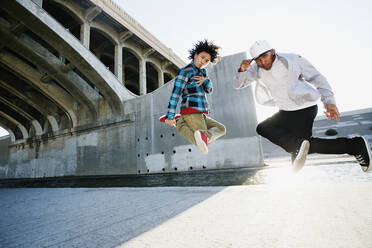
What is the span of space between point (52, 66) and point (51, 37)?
2243mm

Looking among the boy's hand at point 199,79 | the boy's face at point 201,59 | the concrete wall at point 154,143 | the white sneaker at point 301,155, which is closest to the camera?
the white sneaker at point 301,155

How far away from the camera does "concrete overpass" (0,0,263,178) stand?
27.5 ft

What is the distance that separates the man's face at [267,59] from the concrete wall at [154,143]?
5.85m

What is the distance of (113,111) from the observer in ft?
40.2

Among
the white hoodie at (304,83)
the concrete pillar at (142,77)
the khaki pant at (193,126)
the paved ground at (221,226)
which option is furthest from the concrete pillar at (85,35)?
the white hoodie at (304,83)

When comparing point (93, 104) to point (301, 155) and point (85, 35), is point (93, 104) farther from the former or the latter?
point (301, 155)

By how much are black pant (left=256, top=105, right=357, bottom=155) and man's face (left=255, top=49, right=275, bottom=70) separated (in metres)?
0.59

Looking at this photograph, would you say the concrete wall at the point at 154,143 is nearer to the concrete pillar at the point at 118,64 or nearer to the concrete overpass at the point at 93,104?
the concrete overpass at the point at 93,104

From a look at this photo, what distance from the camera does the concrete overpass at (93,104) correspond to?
8375 millimetres

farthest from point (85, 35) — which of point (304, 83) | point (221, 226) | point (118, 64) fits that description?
point (221, 226)

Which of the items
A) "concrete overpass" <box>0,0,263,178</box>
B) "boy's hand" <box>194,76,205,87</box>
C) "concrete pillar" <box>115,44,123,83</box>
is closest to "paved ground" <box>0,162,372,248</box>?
"boy's hand" <box>194,76,205,87</box>

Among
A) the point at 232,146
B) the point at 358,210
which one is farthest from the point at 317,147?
the point at 232,146

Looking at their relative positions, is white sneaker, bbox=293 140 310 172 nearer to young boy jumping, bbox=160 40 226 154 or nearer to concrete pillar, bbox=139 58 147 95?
young boy jumping, bbox=160 40 226 154

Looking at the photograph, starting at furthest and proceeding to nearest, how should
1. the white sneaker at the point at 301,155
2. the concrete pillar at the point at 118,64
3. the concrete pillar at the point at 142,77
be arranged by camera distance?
the concrete pillar at the point at 142,77 < the concrete pillar at the point at 118,64 < the white sneaker at the point at 301,155
